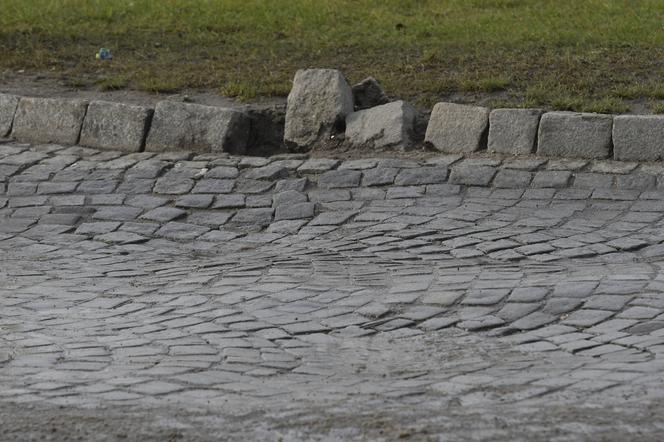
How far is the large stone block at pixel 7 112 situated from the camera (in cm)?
991

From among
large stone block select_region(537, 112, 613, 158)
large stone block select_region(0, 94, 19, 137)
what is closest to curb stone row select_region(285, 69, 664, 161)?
large stone block select_region(537, 112, 613, 158)

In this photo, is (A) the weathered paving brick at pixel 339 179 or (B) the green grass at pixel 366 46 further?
(B) the green grass at pixel 366 46

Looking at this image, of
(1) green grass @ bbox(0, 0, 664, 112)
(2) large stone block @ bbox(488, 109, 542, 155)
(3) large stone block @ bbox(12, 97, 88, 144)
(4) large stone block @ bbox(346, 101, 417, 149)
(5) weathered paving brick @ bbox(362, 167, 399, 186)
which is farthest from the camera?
(3) large stone block @ bbox(12, 97, 88, 144)

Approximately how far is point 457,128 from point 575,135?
920 mm

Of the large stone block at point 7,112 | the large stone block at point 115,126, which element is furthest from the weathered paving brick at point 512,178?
the large stone block at point 7,112

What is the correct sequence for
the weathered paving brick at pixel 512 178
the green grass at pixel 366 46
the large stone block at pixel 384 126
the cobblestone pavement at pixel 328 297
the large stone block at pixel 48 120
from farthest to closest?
the large stone block at pixel 48 120 → the green grass at pixel 366 46 → the large stone block at pixel 384 126 → the weathered paving brick at pixel 512 178 → the cobblestone pavement at pixel 328 297

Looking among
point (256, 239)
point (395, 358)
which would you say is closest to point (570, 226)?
point (256, 239)

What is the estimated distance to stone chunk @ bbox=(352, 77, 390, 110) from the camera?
927 centimetres

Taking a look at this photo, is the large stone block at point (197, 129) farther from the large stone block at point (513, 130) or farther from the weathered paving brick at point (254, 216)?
the large stone block at point (513, 130)

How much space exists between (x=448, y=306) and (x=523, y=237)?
1433 millimetres

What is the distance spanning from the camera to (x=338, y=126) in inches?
361

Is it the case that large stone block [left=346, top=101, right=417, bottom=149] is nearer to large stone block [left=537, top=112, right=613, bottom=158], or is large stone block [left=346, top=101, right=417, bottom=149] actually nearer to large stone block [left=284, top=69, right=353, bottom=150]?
large stone block [left=284, top=69, right=353, bottom=150]

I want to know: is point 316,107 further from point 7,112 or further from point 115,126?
point 7,112

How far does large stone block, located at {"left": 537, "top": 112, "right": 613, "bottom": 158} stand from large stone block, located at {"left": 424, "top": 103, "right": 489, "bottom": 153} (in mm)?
476
